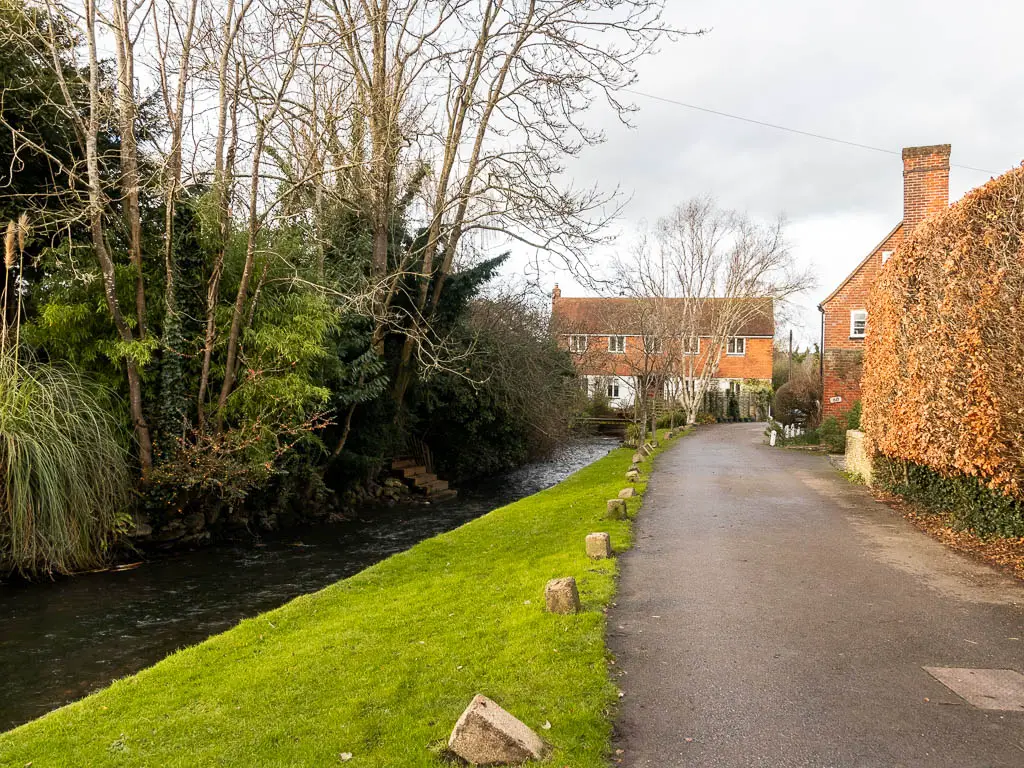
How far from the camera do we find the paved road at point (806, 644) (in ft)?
13.3

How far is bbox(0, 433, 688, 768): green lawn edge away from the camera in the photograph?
4.26m

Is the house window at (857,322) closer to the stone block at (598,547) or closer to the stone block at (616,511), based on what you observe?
the stone block at (616,511)

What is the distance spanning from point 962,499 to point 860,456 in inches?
227

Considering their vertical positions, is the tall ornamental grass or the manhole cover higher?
the tall ornamental grass

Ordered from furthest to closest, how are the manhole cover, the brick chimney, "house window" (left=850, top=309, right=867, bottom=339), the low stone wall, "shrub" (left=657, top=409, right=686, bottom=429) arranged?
1. "shrub" (left=657, top=409, right=686, bottom=429)
2. "house window" (left=850, top=309, right=867, bottom=339)
3. the brick chimney
4. the low stone wall
5. the manhole cover

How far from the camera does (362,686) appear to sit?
202 inches

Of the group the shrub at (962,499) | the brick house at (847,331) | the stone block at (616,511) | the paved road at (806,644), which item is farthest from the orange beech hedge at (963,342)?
the brick house at (847,331)

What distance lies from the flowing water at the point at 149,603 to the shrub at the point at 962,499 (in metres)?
8.92

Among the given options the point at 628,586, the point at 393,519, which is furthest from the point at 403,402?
the point at 628,586

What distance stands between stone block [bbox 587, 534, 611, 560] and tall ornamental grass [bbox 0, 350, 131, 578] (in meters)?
7.48

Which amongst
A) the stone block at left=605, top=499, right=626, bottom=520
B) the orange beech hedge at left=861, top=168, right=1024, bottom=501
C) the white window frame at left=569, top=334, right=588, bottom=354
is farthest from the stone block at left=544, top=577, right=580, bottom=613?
the white window frame at left=569, top=334, right=588, bottom=354

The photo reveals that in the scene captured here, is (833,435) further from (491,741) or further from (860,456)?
(491,741)

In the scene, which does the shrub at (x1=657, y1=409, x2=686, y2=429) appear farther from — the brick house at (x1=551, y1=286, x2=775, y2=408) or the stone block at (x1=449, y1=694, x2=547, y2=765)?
the stone block at (x1=449, y1=694, x2=547, y2=765)

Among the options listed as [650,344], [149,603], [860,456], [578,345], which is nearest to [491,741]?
[149,603]
